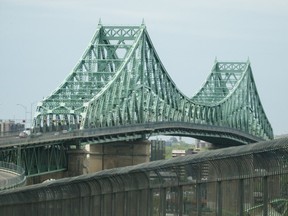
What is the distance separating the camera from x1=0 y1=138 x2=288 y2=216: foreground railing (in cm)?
3066

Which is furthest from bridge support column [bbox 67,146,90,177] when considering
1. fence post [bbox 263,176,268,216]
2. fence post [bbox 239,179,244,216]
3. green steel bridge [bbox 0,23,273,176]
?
fence post [bbox 263,176,268,216]

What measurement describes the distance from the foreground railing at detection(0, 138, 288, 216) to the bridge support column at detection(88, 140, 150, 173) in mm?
101907

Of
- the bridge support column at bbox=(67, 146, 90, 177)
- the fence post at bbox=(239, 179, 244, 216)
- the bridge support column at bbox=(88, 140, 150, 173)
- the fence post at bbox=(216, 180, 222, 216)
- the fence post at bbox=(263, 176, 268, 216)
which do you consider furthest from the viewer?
the bridge support column at bbox=(88, 140, 150, 173)

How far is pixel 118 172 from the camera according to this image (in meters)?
40.4

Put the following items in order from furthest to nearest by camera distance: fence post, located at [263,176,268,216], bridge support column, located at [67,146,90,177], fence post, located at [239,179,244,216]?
bridge support column, located at [67,146,90,177] → fence post, located at [239,179,244,216] → fence post, located at [263,176,268,216]

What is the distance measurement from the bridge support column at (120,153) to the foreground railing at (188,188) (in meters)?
102

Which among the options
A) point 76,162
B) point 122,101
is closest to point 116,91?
point 122,101

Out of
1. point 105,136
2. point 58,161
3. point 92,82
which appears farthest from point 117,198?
point 92,82

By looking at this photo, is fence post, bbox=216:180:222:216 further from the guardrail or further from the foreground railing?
the guardrail

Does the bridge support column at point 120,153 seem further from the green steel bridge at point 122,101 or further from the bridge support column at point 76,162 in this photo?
the bridge support column at point 76,162

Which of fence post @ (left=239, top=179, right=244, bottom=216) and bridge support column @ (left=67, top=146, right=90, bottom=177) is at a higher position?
fence post @ (left=239, top=179, right=244, bottom=216)

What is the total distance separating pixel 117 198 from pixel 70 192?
183 inches

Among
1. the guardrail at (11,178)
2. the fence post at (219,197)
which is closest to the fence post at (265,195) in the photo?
the fence post at (219,197)

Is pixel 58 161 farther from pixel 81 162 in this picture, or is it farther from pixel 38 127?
pixel 38 127
